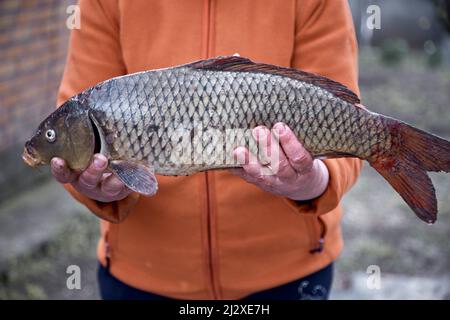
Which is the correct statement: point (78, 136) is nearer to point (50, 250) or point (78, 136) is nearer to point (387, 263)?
point (50, 250)

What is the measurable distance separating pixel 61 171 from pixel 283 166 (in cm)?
62

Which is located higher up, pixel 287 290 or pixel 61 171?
pixel 61 171

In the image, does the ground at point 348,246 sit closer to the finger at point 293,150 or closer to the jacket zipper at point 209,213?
the jacket zipper at point 209,213

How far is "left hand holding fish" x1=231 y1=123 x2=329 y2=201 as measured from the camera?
6.36ft

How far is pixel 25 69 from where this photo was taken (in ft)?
17.4

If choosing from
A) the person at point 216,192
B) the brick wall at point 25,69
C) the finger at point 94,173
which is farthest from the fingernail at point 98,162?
the brick wall at point 25,69

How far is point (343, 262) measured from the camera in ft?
16.2

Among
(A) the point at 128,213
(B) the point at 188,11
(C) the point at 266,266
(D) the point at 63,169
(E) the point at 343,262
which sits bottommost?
(E) the point at 343,262

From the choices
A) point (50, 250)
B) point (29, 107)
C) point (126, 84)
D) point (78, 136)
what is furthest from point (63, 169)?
point (29, 107)

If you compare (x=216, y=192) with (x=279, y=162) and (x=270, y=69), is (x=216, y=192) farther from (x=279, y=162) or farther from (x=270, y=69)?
(x=270, y=69)

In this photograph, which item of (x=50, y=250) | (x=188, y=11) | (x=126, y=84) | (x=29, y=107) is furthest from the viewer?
(x=29, y=107)

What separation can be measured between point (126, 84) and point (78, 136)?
201 millimetres

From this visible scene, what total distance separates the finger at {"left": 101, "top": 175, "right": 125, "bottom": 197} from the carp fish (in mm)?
69

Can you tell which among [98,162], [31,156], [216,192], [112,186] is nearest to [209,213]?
[216,192]
